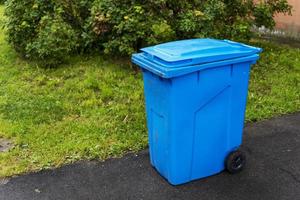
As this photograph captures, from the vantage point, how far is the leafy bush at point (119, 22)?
20.9 feet

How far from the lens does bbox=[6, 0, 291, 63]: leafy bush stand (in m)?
6.36

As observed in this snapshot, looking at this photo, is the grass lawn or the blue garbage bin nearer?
the blue garbage bin

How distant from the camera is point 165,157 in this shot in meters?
3.77

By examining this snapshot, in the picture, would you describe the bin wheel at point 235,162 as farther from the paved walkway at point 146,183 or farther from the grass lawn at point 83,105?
the grass lawn at point 83,105

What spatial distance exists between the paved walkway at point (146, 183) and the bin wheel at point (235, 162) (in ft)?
0.18

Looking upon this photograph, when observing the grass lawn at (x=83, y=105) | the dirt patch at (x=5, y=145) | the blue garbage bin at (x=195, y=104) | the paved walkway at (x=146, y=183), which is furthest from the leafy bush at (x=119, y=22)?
the blue garbage bin at (x=195, y=104)

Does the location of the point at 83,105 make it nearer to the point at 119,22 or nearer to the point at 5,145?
the point at 5,145

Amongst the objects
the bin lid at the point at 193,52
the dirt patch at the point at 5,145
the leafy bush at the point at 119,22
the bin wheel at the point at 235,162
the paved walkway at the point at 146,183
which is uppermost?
the bin lid at the point at 193,52

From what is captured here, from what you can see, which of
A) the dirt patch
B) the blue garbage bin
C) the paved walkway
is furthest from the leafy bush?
the blue garbage bin

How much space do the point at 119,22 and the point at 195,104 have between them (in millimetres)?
3165

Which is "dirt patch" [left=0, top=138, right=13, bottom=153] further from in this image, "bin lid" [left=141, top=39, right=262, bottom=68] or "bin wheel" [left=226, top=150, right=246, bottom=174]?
"bin wheel" [left=226, top=150, right=246, bottom=174]

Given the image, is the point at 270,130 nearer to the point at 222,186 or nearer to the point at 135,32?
the point at 222,186

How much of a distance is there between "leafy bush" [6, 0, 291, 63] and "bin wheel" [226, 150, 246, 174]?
268 centimetres

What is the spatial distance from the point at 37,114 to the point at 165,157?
2.06 m
